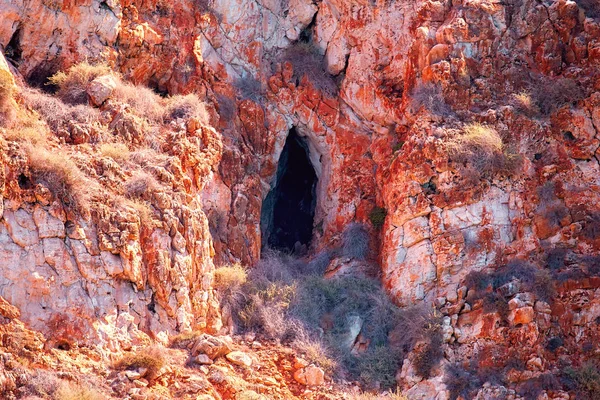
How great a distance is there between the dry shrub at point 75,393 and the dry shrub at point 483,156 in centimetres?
822

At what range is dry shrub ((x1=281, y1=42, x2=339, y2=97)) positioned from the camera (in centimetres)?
1997

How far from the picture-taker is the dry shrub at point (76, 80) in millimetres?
16797

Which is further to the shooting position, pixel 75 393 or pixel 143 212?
pixel 143 212

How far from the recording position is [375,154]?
1917cm

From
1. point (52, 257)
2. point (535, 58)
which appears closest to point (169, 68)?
point (52, 257)

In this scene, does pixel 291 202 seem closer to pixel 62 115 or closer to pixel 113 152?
pixel 113 152

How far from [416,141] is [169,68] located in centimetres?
562

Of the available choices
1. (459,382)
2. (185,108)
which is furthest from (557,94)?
(185,108)

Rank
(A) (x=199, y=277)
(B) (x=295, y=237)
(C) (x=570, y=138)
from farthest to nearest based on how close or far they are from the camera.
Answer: (B) (x=295, y=237)
(C) (x=570, y=138)
(A) (x=199, y=277)

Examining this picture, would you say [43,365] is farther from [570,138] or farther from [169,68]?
[570,138]

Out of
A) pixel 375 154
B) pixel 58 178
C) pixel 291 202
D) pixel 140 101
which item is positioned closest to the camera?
pixel 58 178

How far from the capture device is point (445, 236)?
54.2ft

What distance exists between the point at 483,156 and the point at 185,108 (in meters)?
6.12

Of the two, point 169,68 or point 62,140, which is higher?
point 169,68
